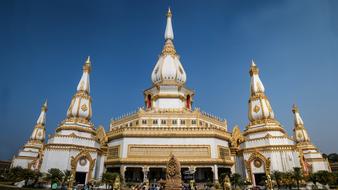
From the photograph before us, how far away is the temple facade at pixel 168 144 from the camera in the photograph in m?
36.5

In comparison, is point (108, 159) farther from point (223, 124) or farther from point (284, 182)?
point (284, 182)

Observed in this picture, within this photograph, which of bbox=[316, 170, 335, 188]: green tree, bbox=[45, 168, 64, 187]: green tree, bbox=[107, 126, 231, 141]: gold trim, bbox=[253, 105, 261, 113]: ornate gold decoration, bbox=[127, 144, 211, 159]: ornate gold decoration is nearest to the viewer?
bbox=[316, 170, 335, 188]: green tree

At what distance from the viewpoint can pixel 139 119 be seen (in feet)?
137

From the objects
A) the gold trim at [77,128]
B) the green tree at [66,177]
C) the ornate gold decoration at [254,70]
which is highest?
the ornate gold decoration at [254,70]

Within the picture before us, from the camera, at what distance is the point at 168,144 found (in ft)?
124

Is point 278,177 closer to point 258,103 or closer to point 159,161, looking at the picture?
point 258,103

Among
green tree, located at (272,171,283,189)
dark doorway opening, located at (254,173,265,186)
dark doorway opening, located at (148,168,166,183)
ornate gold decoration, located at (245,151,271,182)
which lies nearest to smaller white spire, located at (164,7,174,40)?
dark doorway opening, located at (148,168,166,183)

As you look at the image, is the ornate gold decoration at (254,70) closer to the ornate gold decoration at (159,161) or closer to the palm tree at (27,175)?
the ornate gold decoration at (159,161)

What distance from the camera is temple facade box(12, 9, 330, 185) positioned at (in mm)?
36500

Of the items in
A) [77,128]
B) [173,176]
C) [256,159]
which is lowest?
[173,176]

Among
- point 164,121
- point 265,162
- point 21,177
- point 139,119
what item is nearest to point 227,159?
point 265,162

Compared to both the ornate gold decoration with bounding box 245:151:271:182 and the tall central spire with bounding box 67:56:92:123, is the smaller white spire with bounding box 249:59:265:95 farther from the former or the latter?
the tall central spire with bounding box 67:56:92:123

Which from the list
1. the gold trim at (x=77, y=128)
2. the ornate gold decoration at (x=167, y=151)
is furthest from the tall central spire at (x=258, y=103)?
the gold trim at (x=77, y=128)

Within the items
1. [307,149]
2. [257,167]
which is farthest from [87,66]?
[307,149]
